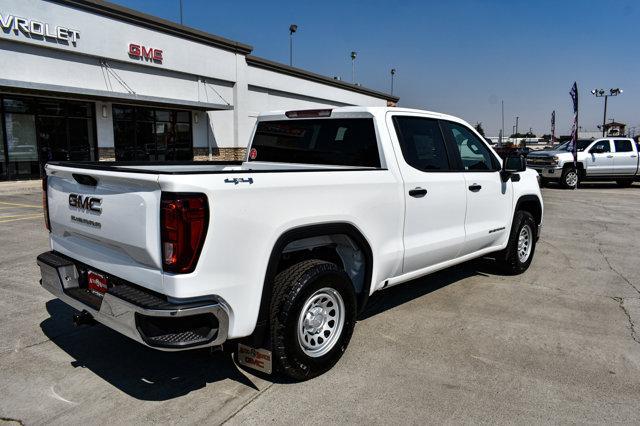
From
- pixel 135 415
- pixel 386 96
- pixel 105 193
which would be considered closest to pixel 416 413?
pixel 135 415

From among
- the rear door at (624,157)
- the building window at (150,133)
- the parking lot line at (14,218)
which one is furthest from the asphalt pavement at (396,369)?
the rear door at (624,157)

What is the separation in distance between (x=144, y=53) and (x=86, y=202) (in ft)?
60.8

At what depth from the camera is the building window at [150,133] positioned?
2044 centimetres

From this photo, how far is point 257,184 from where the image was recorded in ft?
9.52

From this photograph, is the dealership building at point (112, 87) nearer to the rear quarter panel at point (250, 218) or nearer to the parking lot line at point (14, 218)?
the parking lot line at point (14, 218)

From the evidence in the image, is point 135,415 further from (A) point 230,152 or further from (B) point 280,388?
(A) point 230,152

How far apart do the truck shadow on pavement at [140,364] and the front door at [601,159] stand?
20.1m

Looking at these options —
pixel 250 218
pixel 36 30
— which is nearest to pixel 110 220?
pixel 250 218

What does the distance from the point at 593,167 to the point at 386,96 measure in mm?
25053

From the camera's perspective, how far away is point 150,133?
2183cm

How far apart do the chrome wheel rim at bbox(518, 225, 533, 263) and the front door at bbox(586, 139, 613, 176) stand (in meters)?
15.7

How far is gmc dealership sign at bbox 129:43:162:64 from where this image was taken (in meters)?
19.2

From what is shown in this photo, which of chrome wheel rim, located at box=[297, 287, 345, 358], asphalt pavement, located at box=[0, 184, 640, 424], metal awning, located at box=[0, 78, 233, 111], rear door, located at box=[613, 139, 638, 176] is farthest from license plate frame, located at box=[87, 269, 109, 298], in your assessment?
rear door, located at box=[613, 139, 638, 176]

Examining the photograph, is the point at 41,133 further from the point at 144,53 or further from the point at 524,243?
the point at 524,243
